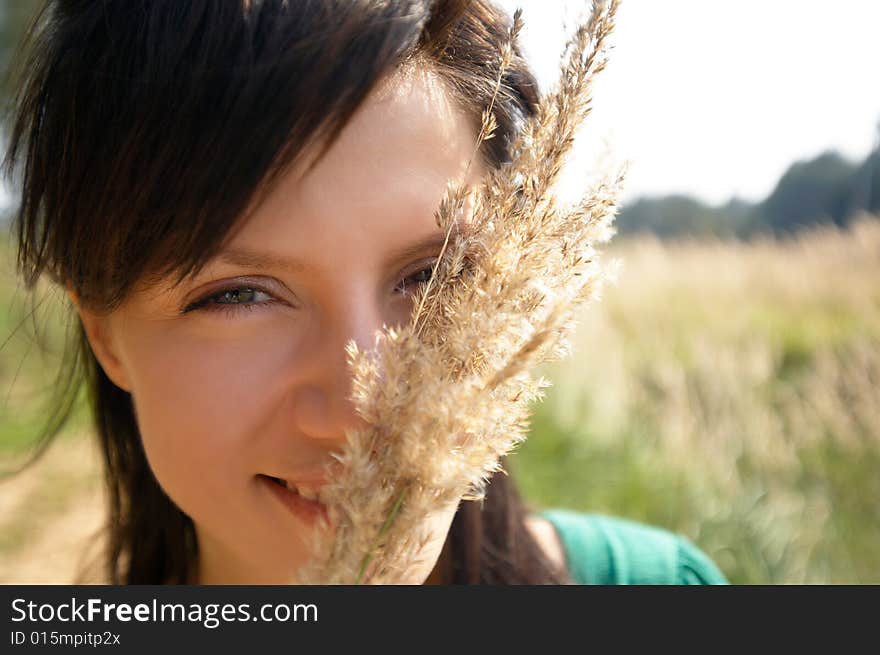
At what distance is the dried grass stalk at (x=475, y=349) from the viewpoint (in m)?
0.84

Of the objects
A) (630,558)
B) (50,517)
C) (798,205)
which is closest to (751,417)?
(798,205)

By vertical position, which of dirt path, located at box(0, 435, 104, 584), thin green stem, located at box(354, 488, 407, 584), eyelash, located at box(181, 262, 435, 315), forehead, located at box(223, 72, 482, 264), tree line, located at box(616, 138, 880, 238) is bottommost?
thin green stem, located at box(354, 488, 407, 584)

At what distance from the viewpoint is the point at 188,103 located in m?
1.14

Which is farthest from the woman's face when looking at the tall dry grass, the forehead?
the tall dry grass

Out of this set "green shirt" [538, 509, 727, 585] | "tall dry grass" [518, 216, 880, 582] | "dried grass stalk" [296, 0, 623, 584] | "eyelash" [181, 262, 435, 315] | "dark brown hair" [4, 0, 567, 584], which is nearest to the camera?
"dried grass stalk" [296, 0, 623, 584]

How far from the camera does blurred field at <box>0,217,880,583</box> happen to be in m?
3.67

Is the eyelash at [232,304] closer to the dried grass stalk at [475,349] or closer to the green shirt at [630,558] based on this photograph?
the dried grass stalk at [475,349]

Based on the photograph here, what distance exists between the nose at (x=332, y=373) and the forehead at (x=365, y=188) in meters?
0.12

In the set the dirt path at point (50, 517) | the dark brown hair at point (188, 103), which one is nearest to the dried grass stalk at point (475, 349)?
the dark brown hair at point (188, 103)

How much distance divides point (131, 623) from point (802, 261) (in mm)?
5068

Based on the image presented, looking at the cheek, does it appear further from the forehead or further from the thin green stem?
the thin green stem

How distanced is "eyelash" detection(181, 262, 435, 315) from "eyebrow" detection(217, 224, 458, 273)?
40 millimetres

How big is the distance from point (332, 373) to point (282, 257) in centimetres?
20

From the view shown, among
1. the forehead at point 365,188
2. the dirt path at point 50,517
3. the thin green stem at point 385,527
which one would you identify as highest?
the dirt path at point 50,517
